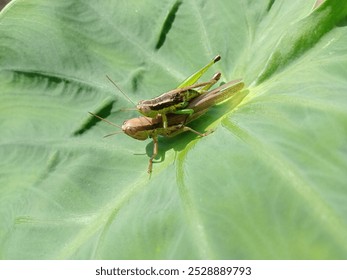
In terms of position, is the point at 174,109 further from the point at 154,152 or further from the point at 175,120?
the point at 154,152

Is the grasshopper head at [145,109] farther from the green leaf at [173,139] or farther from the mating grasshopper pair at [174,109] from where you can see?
the green leaf at [173,139]

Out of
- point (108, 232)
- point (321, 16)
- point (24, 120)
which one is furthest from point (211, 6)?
point (108, 232)

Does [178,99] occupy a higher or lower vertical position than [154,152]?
higher

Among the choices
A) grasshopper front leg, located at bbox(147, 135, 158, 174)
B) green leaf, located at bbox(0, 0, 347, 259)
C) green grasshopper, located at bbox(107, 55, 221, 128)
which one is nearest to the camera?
green leaf, located at bbox(0, 0, 347, 259)

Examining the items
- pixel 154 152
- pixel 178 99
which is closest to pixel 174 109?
pixel 178 99

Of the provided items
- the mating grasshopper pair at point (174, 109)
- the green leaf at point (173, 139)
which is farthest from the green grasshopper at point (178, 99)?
the green leaf at point (173, 139)

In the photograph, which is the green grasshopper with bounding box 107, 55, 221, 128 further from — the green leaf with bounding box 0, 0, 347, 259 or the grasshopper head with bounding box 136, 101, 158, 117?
the green leaf with bounding box 0, 0, 347, 259

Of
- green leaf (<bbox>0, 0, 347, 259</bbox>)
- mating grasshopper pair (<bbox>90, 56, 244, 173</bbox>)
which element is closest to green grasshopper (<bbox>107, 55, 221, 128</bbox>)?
mating grasshopper pair (<bbox>90, 56, 244, 173</bbox>)
